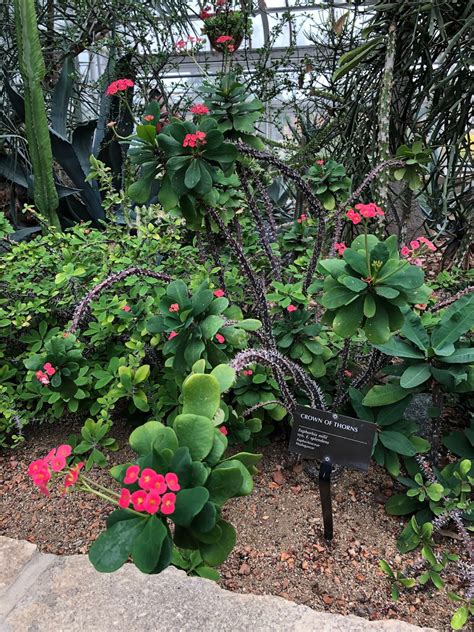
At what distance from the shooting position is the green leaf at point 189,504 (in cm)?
65

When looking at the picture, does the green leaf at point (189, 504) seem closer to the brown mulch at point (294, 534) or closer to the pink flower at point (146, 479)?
the pink flower at point (146, 479)

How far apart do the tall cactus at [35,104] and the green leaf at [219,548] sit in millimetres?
2682

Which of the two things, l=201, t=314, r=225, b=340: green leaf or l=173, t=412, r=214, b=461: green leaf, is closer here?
l=173, t=412, r=214, b=461: green leaf

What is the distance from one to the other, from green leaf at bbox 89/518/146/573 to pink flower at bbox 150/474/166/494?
9 cm

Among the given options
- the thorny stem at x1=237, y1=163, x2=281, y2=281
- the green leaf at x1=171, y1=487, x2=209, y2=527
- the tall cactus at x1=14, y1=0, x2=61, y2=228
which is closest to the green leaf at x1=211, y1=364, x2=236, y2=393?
the green leaf at x1=171, y1=487, x2=209, y2=527

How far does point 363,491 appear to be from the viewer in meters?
1.45

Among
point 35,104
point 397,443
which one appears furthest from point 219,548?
point 35,104

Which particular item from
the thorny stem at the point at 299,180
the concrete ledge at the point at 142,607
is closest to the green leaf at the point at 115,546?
the concrete ledge at the point at 142,607

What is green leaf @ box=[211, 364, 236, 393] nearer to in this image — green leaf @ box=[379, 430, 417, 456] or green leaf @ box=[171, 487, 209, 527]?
green leaf @ box=[171, 487, 209, 527]

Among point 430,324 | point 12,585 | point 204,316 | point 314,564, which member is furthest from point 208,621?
point 430,324

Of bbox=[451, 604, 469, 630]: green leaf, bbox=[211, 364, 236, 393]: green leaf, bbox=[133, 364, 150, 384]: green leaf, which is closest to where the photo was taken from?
bbox=[211, 364, 236, 393]: green leaf

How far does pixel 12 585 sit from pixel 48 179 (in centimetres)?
253

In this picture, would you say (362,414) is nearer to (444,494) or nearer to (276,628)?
(444,494)

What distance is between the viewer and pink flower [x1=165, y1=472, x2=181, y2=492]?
0.64 metres
